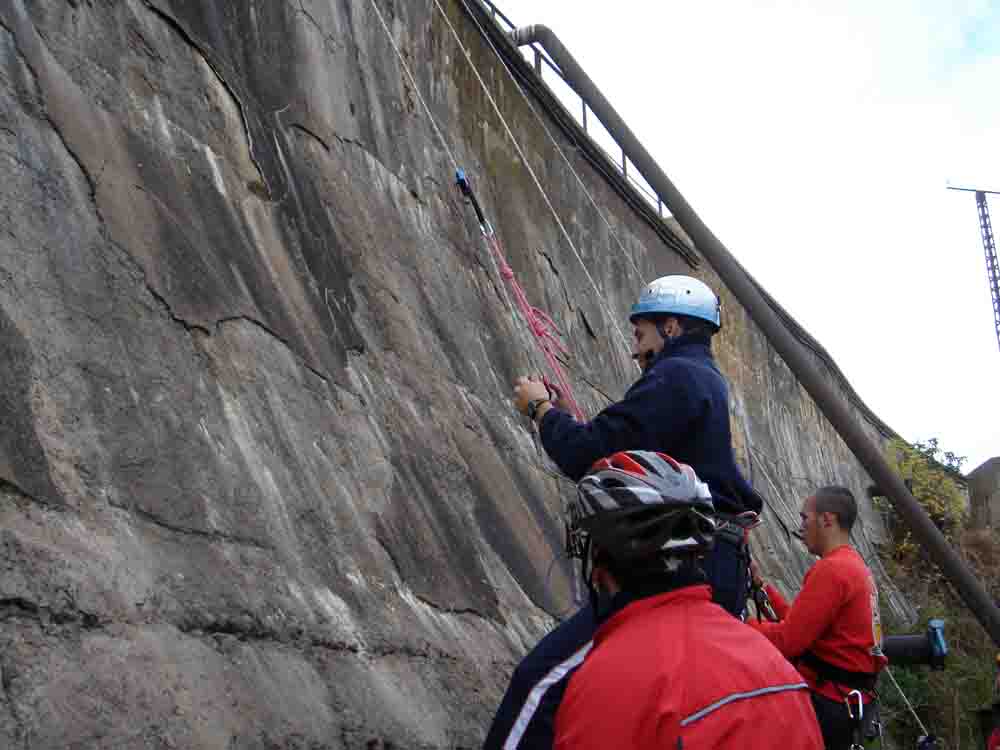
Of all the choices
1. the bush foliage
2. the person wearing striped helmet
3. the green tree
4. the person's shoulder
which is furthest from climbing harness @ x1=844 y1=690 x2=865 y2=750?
the green tree

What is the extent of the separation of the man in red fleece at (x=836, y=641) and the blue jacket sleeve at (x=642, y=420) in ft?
3.88

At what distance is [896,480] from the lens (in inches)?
252

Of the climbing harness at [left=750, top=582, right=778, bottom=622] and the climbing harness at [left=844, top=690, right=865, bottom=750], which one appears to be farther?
the climbing harness at [left=750, top=582, right=778, bottom=622]

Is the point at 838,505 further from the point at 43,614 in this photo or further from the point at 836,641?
the point at 43,614

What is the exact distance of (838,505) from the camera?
414 centimetres

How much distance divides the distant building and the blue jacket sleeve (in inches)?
770

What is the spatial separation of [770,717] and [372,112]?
172 inches

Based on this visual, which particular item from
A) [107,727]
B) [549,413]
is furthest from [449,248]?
[107,727]

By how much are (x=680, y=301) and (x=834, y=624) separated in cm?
134

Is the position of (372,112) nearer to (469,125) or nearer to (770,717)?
(469,125)

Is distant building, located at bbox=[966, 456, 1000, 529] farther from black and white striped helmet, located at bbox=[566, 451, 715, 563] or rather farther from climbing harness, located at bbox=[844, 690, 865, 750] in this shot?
black and white striped helmet, located at bbox=[566, 451, 715, 563]

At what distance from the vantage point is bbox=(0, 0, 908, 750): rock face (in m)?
2.17

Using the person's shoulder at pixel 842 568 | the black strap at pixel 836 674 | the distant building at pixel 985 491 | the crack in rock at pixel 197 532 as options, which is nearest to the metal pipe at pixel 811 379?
the person's shoulder at pixel 842 568

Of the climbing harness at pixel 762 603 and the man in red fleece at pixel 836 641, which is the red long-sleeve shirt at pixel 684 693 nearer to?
the man in red fleece at pixel 836 641
